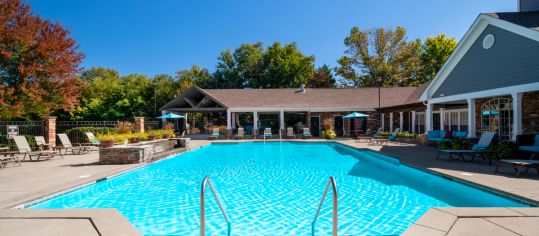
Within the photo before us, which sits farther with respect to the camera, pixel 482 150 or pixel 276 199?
pixel 482 150

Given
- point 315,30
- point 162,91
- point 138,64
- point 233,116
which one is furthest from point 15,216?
point 138,64

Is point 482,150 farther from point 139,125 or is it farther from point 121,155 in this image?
point 139,125

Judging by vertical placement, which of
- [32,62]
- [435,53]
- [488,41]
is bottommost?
[32,62]

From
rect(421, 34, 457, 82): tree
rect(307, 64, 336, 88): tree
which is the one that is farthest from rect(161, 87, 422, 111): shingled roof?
rect(307, 64, 336, 88): tree

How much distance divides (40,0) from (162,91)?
67.5 feet

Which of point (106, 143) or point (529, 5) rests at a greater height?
point (529, 5)

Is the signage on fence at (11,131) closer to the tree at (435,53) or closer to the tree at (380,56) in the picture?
the tree at (380,56)

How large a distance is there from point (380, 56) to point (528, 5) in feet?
92.1

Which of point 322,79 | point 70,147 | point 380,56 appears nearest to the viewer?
point 70,147

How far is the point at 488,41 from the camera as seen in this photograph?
39.5 feet

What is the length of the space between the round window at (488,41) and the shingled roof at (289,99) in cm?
1238

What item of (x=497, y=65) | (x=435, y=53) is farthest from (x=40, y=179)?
(x=435, y=53)

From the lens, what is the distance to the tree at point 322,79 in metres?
44.5

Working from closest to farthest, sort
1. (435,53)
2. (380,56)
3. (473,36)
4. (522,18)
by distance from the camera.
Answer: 1. (522,18)
2. (473,36)
3. (435,53)
4. (380,56)
